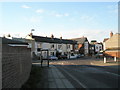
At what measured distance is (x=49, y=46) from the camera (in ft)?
225

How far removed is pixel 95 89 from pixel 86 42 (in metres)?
83.5

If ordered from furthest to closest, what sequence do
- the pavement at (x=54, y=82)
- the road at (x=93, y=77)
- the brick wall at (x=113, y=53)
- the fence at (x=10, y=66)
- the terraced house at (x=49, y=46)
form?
the terraced house at (x=49, y=46)
the brick wall at (x=113, y=53)
the road at (x=93, y=77)
the pavement at (x=54, y=82)
the fence at (x=10, y=66)

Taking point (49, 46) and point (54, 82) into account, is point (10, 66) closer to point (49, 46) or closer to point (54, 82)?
point (54, 82)

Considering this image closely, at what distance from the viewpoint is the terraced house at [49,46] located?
6144 cm

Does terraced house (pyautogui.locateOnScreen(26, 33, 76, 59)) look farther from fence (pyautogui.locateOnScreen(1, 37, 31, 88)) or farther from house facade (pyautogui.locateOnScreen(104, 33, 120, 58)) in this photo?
fence (pyautogui.locateOnScreen(1, 37, 31, 88))

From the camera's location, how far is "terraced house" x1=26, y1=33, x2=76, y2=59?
61438mm

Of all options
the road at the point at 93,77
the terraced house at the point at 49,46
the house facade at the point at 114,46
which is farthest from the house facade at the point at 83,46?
the road at the point at 93,77

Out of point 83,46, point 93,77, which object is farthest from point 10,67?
point 83,46

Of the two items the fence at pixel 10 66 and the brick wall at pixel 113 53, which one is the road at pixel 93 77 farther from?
the brick wall at pixel 113 53

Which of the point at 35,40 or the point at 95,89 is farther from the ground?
the point at 35,40

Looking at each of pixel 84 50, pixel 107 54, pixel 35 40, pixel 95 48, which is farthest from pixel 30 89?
pixel 95 48

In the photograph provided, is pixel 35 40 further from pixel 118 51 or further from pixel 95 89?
pixel 95 89

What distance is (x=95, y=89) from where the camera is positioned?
31.6ft

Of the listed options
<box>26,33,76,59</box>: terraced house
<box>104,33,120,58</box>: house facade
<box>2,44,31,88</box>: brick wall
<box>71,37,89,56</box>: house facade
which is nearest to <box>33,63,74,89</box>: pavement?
<box>2,44,31,88</box>: brick wall
